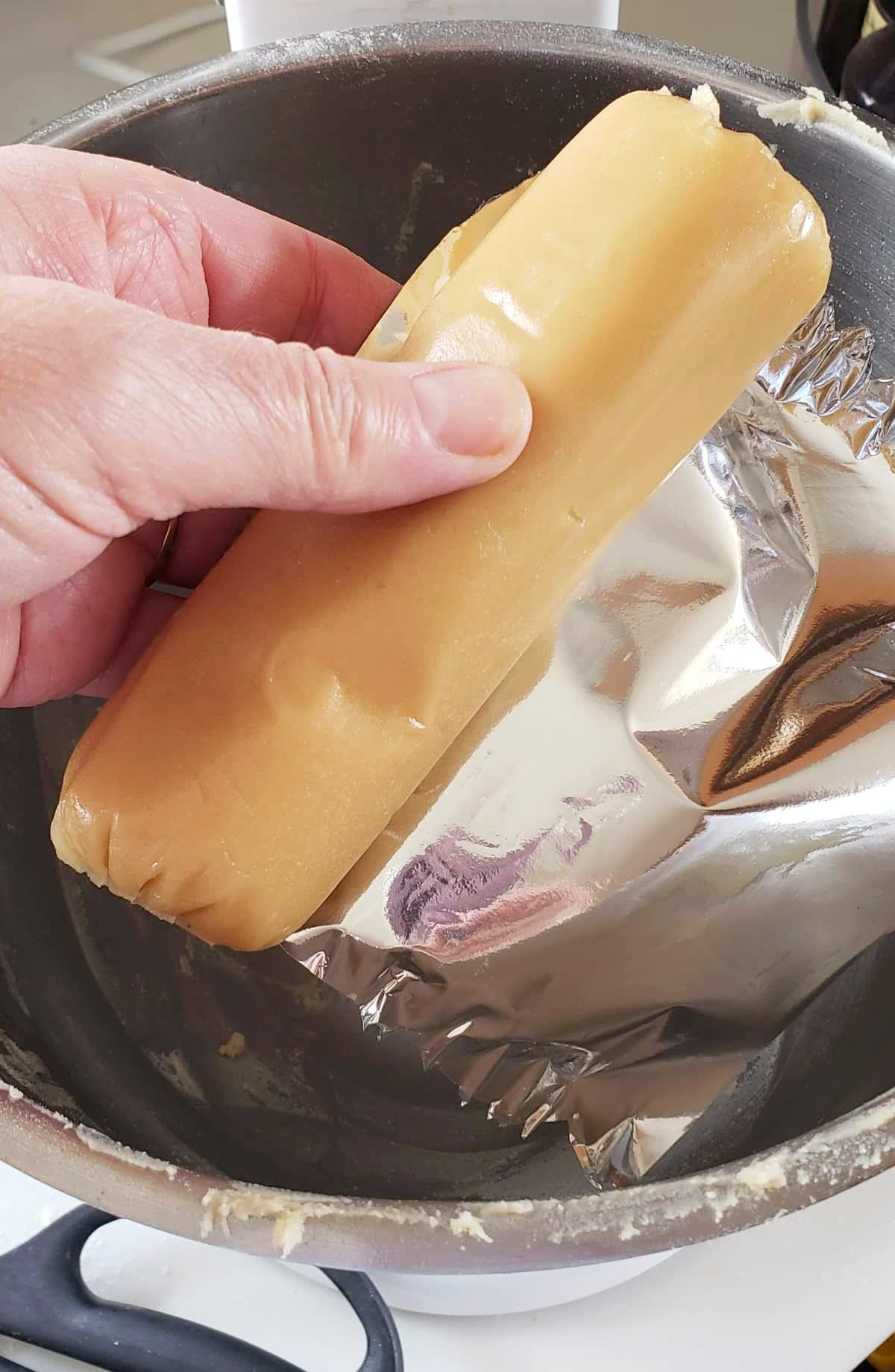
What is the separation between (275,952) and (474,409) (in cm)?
38

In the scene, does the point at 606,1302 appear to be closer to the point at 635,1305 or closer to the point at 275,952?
the point at 635,1305

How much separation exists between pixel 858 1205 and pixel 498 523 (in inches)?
13.7

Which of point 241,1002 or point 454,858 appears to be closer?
point 454,858

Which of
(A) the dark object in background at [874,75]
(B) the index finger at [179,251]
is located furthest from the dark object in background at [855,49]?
(B) the index finger at [179,251]

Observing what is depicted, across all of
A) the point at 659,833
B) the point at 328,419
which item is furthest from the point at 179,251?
the point at 659,833

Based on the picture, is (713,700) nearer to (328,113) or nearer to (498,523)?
(498,523)

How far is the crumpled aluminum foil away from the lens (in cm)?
51

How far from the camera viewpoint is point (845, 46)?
3.26 ft

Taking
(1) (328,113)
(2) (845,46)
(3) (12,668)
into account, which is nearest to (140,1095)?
(3) (12,668)

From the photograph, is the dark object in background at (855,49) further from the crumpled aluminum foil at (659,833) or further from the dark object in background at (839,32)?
the crumpled aluminum foil at (659,833)

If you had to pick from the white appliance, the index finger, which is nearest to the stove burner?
the white appliance

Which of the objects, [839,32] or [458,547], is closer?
[458,547]

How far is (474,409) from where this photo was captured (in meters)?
0.36

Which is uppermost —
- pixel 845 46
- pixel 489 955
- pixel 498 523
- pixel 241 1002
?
pixel 845 46
